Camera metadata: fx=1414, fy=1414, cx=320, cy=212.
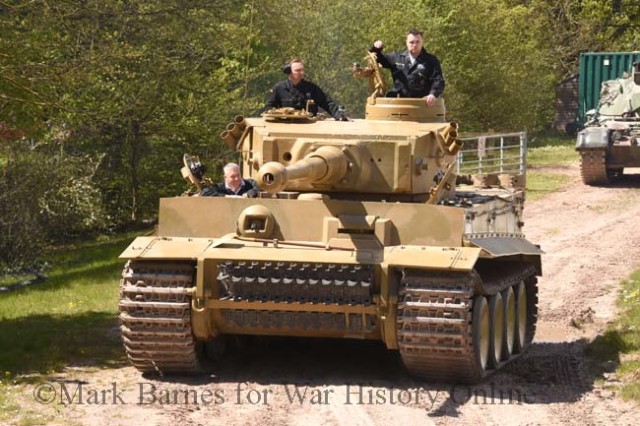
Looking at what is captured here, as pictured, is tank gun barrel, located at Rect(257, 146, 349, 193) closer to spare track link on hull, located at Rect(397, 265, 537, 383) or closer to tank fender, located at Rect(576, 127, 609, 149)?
spare track link on hull, located at Rect(397, 265, 537, 383)

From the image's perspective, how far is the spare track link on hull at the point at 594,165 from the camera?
29062 millimetres

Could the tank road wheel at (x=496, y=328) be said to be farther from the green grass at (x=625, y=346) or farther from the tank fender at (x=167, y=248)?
the tank fender at (x=167, y=248)

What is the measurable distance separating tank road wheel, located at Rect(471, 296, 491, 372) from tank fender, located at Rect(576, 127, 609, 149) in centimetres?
1696

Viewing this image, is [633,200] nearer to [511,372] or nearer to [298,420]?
[511,372]

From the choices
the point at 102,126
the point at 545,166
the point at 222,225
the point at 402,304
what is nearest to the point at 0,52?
the point at 222,225

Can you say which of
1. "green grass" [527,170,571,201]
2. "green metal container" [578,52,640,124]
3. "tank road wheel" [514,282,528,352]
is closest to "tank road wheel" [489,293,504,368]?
"tank road wheel" [514,282,528,352]

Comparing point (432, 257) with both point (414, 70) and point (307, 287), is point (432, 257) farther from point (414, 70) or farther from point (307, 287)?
Result: point (414, 70)

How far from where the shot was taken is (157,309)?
467 inches

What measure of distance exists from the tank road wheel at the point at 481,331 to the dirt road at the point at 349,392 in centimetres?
25

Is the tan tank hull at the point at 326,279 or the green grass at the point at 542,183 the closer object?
the tan tank hull at the point at 326,279

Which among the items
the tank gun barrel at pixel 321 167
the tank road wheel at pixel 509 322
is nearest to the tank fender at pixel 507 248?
the tank road wheel at pixel 509 322

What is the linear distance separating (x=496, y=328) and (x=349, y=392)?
1.90 metres

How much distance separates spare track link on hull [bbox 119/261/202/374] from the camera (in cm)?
1184

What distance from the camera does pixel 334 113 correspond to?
1468cm
